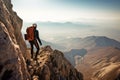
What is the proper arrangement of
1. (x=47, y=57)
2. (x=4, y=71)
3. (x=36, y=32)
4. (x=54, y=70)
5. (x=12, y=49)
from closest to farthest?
1. (x=4, y=71)
2. (x=12, y=49)
3. (x=36, y=32)
4. (x=47, y=57)
5. (x=54, y=70)

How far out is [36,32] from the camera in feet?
109

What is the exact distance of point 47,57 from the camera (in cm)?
4659

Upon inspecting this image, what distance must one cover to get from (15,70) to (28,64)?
12.8 m

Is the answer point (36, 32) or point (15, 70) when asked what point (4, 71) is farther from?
point (36, 32)

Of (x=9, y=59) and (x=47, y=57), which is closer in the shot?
(x=9, y=59)

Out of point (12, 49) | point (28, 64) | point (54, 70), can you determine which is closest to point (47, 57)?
point (54, 70)

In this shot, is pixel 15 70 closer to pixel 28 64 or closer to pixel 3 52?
pixel 3 52

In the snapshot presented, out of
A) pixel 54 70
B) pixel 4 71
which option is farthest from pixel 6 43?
pixel 54 70

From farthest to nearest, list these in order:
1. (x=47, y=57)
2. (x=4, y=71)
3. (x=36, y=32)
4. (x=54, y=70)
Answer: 1. (x=54, y=70)
2. (x=47, y=57)
3. (x=36, y=32)
4. (x=4, y=71)

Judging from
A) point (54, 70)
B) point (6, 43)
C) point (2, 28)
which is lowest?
point (54, 70)

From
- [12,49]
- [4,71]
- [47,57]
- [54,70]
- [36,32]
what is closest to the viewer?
[4,71]

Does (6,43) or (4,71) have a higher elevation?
(6,43)

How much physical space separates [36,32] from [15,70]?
12.9 m

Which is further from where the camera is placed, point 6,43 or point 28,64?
point 28,64
